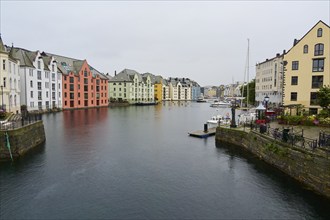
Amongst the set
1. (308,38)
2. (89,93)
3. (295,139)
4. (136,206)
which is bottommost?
(136,206)

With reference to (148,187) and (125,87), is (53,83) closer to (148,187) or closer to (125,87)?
(125,87)

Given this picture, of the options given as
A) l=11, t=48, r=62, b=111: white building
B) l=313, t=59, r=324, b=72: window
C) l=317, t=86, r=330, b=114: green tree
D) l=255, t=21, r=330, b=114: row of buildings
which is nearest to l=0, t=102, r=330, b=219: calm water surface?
l=317, t=86, r=330, b=114: green tree

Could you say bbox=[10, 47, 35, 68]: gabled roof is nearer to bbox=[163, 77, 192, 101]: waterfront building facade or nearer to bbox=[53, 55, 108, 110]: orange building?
bbox=[53, 55, 108, 110]: orange building

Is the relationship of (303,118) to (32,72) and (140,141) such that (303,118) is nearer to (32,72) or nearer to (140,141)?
(140,141)

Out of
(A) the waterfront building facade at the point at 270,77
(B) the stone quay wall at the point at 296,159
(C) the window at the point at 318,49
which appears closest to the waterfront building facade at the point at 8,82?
(B) the stone quay wall at the point at 296,159

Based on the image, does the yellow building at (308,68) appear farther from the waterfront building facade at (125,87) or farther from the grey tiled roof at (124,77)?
the grey tiled roof at (124,77)

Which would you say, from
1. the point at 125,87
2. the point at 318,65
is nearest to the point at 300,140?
the point at 318,65

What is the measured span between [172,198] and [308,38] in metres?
35.6

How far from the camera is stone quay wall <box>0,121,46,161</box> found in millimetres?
22453

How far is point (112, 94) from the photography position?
11938 centimetres

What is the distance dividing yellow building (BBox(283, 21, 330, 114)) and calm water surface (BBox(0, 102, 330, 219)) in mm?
19565

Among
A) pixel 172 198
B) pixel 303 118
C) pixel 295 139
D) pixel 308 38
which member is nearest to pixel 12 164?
pixel 172 198

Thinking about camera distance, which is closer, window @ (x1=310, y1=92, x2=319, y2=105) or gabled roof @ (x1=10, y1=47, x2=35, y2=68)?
window @ (x1=310, y1=92, x2=319, y2=105)

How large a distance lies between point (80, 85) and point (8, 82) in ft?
152
